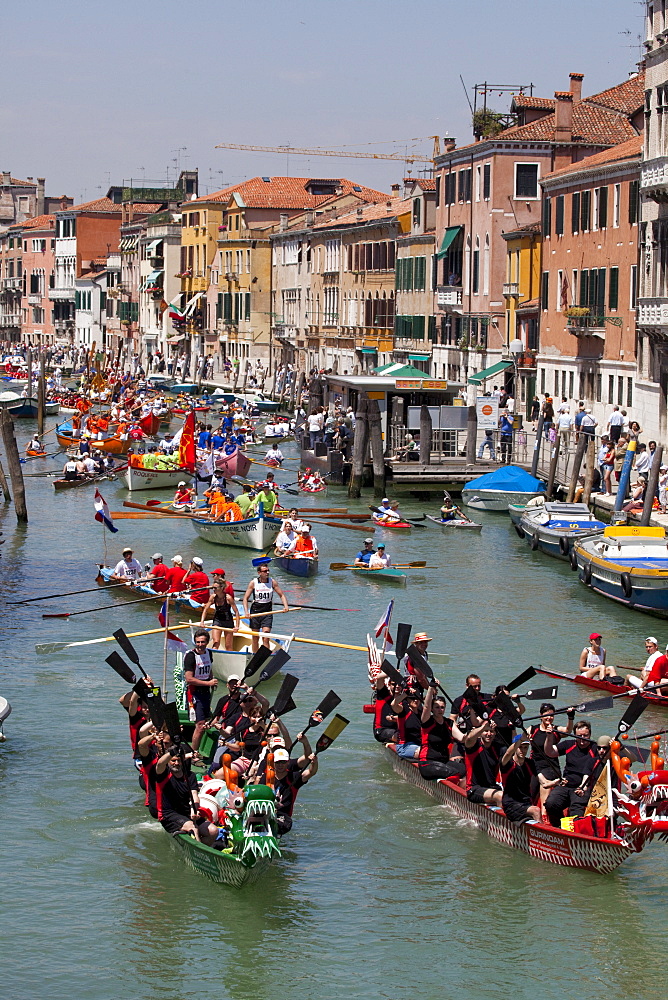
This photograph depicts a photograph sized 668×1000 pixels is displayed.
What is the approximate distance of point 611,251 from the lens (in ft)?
147

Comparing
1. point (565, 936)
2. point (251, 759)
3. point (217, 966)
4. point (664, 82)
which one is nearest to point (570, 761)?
point (565, 936)

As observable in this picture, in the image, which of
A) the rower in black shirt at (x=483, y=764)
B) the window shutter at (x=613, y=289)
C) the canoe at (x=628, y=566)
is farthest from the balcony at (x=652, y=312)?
the rower in black shirt at (x=483, y=764)

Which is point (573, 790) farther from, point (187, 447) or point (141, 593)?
point (187, 447)

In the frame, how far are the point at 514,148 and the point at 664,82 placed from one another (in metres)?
16.5

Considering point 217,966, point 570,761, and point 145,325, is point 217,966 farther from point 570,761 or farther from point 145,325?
point 145,325

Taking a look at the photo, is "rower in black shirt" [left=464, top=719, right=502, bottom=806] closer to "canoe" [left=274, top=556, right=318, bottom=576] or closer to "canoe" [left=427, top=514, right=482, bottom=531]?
"canoe" [left=274, top=556, right=318, bottom=576]

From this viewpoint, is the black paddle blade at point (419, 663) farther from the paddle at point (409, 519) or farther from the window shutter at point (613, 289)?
the window shutter at point (613, 289)

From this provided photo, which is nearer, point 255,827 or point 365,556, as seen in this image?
point 255,827

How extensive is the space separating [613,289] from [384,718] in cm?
2828

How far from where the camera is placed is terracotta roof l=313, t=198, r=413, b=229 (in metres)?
70.3

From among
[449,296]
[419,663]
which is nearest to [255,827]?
[419,663]

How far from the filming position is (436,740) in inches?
718

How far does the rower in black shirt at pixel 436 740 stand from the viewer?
1772cm

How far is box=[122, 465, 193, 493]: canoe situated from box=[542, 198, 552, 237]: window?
Result: 15.2 m
